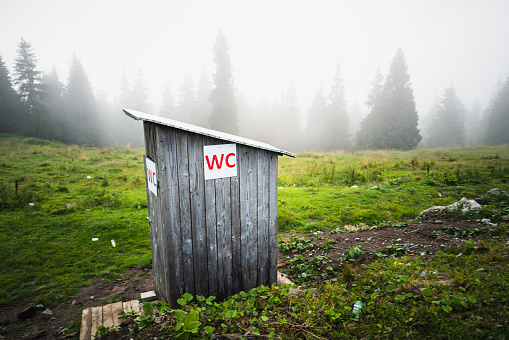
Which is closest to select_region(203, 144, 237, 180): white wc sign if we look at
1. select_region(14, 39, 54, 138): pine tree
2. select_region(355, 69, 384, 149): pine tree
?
select_region(355, 69, 384, 149): pine tree

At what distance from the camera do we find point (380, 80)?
128 feet

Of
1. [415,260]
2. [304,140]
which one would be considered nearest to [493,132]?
[304,140]

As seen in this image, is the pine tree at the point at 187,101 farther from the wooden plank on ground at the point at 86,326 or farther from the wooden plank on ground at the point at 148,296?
the wooden plank on ground at the point at 86,326

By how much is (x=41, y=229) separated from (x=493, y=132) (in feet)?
175

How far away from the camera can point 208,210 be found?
12.3 feet

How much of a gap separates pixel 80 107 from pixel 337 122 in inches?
1750

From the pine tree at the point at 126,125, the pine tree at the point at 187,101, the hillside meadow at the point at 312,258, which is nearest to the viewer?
the hillside meadow at the point at 312,258

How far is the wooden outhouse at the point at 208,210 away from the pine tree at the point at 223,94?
3097 cm

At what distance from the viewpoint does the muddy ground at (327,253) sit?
370cm

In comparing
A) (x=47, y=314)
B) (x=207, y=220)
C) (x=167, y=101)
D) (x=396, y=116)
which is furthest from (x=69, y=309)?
(x=167, y=101)

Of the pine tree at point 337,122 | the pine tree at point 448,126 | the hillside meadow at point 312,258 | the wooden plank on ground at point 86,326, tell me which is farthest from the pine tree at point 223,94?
the pine tree at point 448,126

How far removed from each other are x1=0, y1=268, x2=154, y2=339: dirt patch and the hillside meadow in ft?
0.36

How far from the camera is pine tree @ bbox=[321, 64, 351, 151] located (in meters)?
40.2

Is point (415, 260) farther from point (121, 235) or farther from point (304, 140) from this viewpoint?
point (304, 140)
